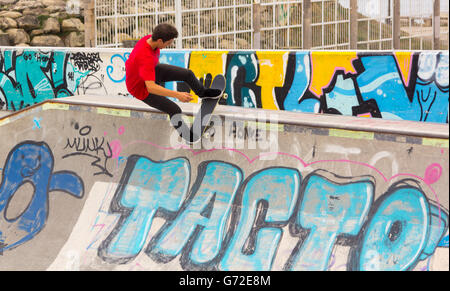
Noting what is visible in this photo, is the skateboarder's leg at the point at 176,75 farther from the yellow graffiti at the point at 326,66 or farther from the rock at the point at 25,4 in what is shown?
the rock at the point at 25,4

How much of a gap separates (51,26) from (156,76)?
55.0 feet

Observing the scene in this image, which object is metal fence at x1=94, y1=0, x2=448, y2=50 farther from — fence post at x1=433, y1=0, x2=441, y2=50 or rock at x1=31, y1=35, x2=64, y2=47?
rock at x1=31, y1=35, x2=64, y2=47

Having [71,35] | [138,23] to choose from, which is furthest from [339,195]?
[71,35]

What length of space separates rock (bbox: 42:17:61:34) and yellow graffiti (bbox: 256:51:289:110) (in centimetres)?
1528

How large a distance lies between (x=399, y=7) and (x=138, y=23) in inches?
443

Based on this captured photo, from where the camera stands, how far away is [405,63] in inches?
320

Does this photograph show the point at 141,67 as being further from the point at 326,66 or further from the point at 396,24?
the point at 396,24

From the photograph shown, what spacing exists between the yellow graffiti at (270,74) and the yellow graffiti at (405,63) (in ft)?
6.21

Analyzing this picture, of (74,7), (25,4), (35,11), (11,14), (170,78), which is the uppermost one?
(25,4)

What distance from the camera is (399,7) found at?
77.4 ft

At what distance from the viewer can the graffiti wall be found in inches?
315

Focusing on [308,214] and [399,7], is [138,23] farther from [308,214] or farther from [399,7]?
[308,214]

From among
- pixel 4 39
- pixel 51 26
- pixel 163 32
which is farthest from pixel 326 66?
pixel 51 26

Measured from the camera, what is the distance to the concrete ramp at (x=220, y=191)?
552 centimetres
